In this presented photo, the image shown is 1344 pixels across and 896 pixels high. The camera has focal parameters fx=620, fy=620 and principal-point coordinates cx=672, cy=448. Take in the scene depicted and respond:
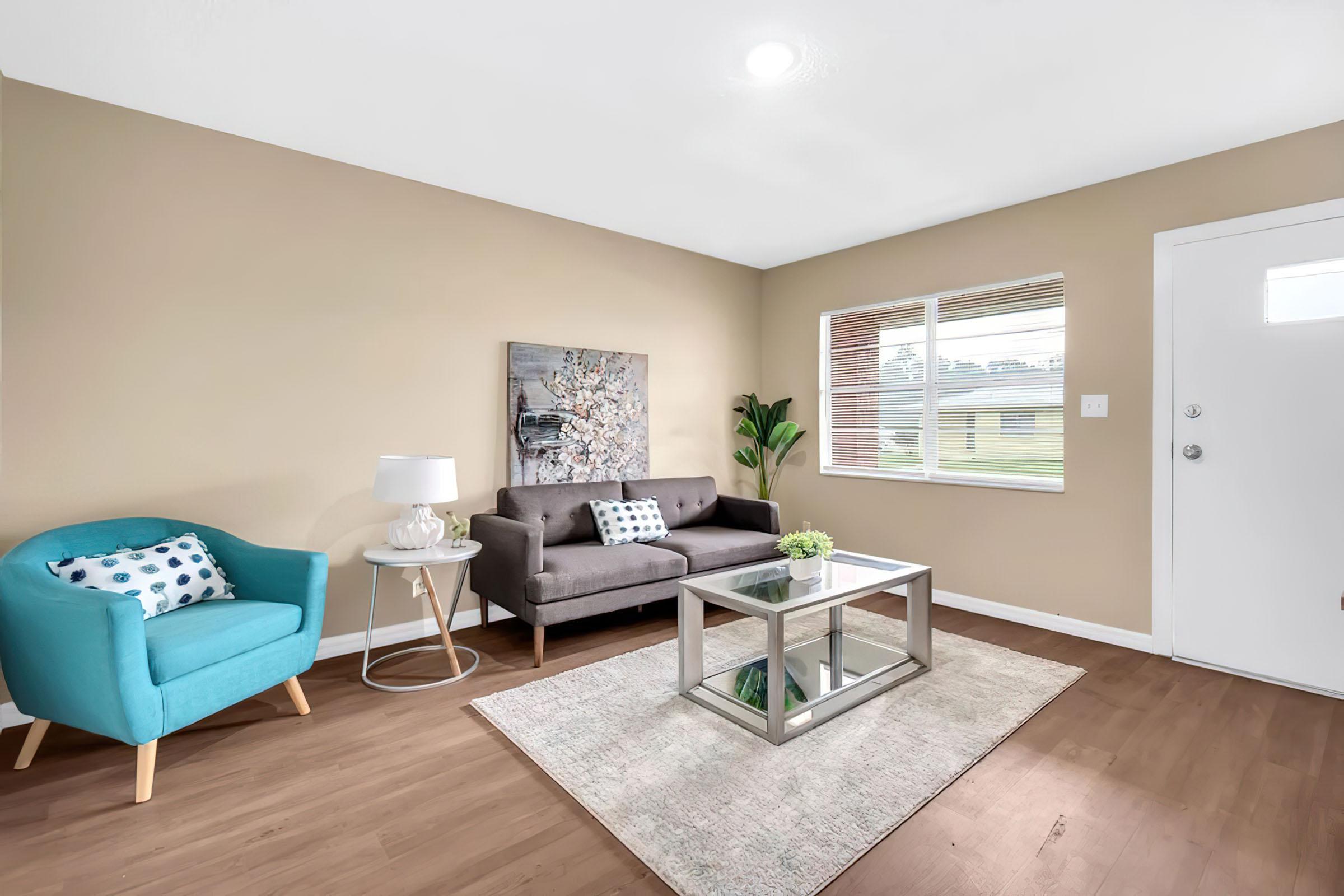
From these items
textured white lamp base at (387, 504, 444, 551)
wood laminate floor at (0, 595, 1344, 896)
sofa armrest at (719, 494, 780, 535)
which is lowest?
wood laminate floor at (0, 595, 1344, 896)

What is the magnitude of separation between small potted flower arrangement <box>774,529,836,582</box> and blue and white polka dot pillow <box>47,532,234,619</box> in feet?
7.85

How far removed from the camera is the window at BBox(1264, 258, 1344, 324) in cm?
269

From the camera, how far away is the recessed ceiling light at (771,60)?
220cm

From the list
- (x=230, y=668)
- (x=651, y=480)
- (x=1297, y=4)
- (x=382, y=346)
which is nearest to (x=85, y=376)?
(x=382, y=346)

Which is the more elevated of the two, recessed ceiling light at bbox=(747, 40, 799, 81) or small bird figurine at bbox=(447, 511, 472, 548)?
recessed ceiling light at bbox=(747, 40, 799, 81)

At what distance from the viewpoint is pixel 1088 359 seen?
11.3 feet

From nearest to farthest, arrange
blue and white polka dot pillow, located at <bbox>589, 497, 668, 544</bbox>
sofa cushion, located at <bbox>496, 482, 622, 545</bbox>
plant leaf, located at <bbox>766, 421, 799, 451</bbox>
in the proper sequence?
sofa cushion, located at <bbox>496, 482, 622, 545</bbox>, blue and white polka dot pillow, located at <bbox>589, 497, 668, 544</bbox>, plant leaf, located at <bbox>766, 421, 799, 451</bbox>

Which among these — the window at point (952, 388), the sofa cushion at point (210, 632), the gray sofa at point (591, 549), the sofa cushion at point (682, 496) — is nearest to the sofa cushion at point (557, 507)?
the gray sofa at point (591, 549)

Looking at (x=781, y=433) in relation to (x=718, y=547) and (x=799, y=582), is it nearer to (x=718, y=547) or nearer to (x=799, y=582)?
(x=718, y=547)

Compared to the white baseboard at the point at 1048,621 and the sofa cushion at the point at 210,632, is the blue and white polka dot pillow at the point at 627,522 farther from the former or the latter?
the white baseboard at the point at 1048,621

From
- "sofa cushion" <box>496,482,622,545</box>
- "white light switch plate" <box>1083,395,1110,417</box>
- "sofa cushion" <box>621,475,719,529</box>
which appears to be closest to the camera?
"white light switch plate" <box>1083,395,1110,417</box>

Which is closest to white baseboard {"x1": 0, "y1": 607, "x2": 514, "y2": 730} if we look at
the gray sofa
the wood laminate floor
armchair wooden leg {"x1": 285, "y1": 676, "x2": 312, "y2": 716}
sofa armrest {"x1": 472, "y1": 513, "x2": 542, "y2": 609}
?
the gray sofa

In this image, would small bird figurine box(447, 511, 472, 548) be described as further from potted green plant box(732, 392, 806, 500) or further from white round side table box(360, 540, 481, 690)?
potted green plant box(732, 392, 806, 500)

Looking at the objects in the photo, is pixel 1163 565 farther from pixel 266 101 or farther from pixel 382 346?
pixel 266 101
